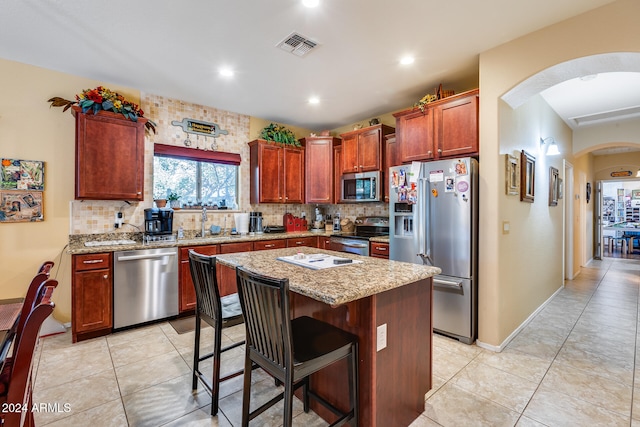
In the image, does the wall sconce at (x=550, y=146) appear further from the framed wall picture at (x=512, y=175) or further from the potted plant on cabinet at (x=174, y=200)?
the potted plant on cabinet at (x=174, y=200)

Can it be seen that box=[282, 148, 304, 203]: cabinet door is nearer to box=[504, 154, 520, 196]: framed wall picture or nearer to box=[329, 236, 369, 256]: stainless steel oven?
box=[329, 236, 369, 256]: stainless steel oven

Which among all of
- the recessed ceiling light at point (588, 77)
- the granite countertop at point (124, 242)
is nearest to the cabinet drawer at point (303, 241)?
the granite countertop at point (124, 242)

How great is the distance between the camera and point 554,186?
446 cm

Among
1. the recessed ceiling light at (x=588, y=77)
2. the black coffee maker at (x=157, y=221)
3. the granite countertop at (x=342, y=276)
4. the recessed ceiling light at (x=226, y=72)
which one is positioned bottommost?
the granite countertop at (x=342, y=276)

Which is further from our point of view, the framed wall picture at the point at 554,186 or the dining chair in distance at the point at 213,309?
the framed wall picture at the point at 554,186

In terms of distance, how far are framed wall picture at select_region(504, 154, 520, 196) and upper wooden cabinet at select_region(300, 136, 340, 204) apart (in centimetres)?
264

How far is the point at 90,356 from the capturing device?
2.67m

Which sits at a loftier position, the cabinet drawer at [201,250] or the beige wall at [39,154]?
the beige wall at [39,154]

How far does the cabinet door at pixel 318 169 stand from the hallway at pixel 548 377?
2.80m

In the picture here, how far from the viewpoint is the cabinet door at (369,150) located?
4.38 metres

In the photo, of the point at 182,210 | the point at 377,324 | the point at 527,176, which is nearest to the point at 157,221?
the point at 182,210

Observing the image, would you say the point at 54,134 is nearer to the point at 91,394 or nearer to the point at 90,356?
the point at 90,356

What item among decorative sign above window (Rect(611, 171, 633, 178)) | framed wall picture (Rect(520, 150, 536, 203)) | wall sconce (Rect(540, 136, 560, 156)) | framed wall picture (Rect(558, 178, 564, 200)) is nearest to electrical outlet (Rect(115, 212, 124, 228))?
framed wall picture (Rect(520, 150, 536, 203))

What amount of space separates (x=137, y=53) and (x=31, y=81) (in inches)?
52.0
